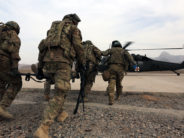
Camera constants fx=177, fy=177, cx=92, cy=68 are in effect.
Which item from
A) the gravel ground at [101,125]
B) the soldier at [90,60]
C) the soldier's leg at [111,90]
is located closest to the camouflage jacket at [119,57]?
the soldier at [90,60]

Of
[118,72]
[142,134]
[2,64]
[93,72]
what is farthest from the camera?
[93,72]

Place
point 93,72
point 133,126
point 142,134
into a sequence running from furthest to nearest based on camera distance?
point 93,72 < point 133,126 < point 142,134

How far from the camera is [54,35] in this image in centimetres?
332

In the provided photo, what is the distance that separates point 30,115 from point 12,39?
1.76m

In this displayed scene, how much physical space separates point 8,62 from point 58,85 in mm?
1526

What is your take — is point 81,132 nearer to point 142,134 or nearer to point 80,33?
point 142,134

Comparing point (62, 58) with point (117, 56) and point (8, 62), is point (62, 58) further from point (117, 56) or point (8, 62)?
point (117, 56)

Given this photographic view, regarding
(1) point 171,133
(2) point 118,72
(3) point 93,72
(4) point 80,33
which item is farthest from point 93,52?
(1) point 171,133

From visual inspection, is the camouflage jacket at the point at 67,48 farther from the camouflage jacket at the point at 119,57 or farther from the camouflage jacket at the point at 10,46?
the camouflage jacket at the point at 119,57

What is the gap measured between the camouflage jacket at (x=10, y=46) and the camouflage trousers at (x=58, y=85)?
95 cm

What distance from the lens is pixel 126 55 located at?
248 inches

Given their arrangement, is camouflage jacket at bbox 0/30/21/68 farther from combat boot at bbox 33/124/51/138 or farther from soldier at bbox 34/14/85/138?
combat boot at bbox 33/124/51/138

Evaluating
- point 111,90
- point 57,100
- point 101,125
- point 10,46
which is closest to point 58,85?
point 57,100

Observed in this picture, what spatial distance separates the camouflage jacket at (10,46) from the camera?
3.82 meters
